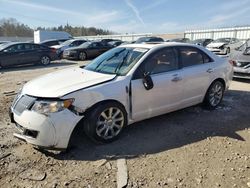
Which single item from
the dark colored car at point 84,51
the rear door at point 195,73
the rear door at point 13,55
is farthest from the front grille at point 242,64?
the dark colored car at point 84,51

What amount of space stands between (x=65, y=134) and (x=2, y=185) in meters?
0.99

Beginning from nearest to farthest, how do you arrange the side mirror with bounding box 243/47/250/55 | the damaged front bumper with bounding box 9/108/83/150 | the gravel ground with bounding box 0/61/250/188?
the gravel ground with bounding box 0/61/250/188, the damaged front bumper with bounding box 9/108/83/150, the side mirror with bounding box 243/47/250/55

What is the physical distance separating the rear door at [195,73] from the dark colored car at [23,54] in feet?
37.6

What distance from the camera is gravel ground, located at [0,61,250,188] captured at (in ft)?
10.8

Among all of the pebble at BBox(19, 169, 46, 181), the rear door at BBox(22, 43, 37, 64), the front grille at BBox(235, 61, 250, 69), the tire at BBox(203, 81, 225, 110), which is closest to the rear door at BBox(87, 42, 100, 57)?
the rear door at BBox(22, 43, 37, 64)

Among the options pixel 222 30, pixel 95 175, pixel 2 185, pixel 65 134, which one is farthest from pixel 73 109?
pixel 222 30

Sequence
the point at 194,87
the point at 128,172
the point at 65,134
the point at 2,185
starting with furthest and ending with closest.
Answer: the point at 194,87 < the point at 65,134 < the point at 128,172 < the point at 2,185

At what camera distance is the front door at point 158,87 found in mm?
4430

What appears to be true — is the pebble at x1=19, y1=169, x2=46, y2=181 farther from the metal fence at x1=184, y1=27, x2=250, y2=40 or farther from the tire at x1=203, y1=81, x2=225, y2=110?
the metal fence at x1=184, y1=27, x2=250, y2=40

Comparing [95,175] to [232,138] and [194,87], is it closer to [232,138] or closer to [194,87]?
[232,138]

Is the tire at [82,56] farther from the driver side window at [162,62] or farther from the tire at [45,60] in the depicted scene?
the driver side window at [162,62]

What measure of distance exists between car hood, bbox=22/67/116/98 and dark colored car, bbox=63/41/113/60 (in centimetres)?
1360

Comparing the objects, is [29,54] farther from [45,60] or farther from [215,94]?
[215,94]

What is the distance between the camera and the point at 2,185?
3232 mm
